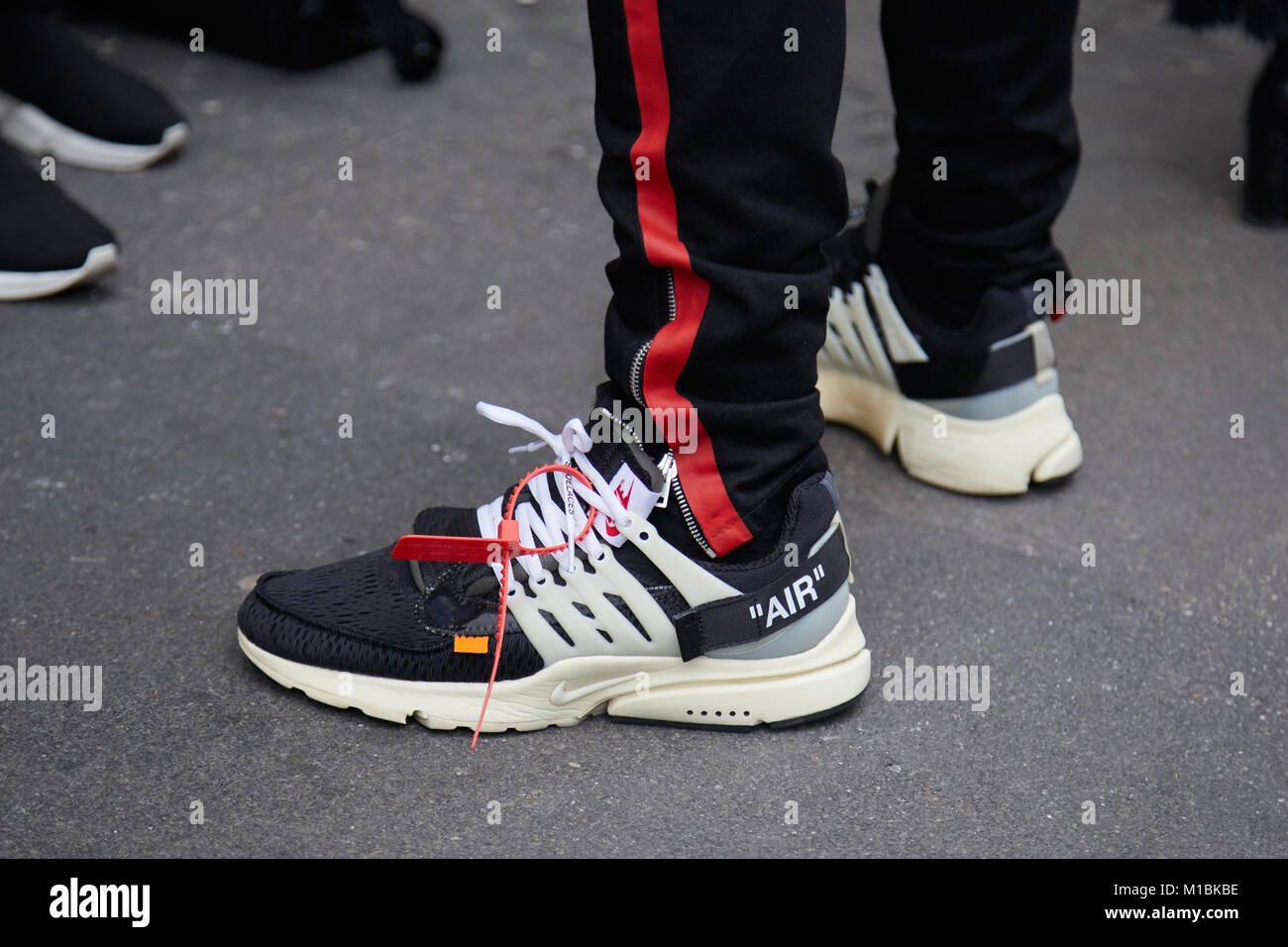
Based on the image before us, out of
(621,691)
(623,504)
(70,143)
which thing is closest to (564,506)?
(623,504)

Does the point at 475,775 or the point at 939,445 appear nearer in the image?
the point at 475,775

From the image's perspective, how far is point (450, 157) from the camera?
6.75ft

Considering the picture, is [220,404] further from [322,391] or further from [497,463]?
[497,463]

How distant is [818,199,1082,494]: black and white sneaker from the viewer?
128 centimetres

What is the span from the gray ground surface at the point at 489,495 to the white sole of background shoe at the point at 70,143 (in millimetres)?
29

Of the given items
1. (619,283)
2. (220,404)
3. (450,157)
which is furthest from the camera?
(450,157)

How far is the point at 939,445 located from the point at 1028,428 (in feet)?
0.30

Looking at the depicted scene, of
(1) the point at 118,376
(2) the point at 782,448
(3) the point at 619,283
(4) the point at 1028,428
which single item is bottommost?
(1) the point at 118,376

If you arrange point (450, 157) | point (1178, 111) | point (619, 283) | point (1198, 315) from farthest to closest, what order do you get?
1. point (1178, 111)
2. point (450, 157)
3. point (1198, 315)
4. point (619, 283)

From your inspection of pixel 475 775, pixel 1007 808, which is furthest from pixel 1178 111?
pixel 475 775

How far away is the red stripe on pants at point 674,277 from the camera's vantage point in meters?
0.81

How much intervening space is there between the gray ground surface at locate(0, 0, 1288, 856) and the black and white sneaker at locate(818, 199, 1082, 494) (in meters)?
0.04

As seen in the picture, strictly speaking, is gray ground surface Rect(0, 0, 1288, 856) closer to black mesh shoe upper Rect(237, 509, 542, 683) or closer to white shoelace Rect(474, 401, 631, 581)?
black mesh shoe upper Rect(237, 509, 542, 683)

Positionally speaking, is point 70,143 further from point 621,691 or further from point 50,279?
point 621,691
